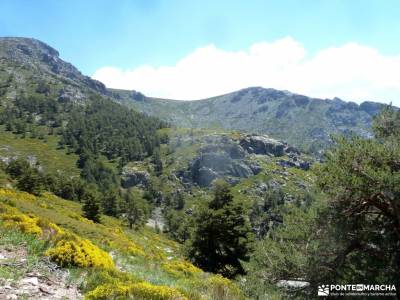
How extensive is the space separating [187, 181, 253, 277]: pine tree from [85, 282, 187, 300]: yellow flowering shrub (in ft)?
76.2

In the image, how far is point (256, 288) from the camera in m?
17.3

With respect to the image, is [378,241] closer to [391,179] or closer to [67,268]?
[391,179]

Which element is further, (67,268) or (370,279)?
(370,279)

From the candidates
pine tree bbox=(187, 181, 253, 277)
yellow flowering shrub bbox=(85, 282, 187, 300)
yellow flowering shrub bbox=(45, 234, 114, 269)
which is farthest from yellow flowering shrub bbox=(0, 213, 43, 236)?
pine tree bbox=(187, 181, 253, 277)

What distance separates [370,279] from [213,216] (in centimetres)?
1862

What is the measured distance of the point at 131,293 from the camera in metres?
9.20

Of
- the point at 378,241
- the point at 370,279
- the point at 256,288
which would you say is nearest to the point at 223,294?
the point at 256,288

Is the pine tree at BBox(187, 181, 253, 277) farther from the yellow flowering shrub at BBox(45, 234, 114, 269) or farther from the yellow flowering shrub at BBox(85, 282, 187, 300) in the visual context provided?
the yellow flowering shrub at BBox(85, 282, 187, 300)

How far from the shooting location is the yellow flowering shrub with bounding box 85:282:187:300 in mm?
8648

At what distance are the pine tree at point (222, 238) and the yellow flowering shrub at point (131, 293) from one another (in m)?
23.2

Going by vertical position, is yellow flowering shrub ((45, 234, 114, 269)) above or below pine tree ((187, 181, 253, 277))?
above

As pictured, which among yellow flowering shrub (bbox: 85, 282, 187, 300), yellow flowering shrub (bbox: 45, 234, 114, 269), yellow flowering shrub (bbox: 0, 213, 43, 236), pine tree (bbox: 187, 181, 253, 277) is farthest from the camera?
pine tree (bbox: 187, 181, 253, 277)

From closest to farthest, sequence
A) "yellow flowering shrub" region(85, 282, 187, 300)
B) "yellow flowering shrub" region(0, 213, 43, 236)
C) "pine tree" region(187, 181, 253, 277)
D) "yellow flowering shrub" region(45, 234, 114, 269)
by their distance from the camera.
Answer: "yellow flowering shrub" region(85, 282, 187, 300)
"yellow flowering shrub" region(45, 234, 114, 269)
"yellow flowering shrub" region(0, 213, 43, 236)
"pine tree" region(187, 181, 253, 277)

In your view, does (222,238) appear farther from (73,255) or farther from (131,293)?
(131,293)
